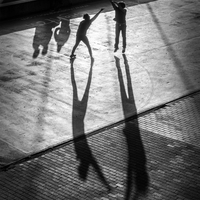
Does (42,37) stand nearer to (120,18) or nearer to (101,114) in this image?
(120,18)

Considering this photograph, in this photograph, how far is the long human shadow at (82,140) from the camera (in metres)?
11.1

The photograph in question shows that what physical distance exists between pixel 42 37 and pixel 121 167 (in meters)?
11.0

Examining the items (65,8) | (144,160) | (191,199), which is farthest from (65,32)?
(191,199)

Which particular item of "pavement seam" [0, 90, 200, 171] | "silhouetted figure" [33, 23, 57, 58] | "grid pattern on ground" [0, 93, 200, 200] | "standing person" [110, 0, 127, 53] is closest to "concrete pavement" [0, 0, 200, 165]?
"silhouetted figure" [33, 23, 57, 58]

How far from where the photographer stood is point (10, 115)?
13.9 meters

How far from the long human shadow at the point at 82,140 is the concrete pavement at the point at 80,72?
0.07 metres

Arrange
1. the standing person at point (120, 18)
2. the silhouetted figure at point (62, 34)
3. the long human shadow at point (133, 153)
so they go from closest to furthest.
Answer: the long human shadow at point (133, 153) → the standing person at point (120, 18) → the silhouetted figure at point (62, 34)

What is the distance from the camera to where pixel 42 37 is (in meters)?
21.1

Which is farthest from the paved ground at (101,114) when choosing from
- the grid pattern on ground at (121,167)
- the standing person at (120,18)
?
the standing person at (120,18)

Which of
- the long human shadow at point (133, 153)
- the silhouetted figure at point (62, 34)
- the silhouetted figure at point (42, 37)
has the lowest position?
the long human shadow at point (133, 153)

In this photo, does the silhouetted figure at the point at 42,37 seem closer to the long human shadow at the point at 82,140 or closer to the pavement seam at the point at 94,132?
the long human shadow at the point at 82,140

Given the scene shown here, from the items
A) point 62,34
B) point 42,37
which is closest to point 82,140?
point 42,37

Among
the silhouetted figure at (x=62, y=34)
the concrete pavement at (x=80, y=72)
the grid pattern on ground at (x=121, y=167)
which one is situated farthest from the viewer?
the silhouetted figure at (x=62, y=34)

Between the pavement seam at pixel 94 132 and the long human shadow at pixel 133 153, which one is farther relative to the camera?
the pavement seam at pixel 94 132
